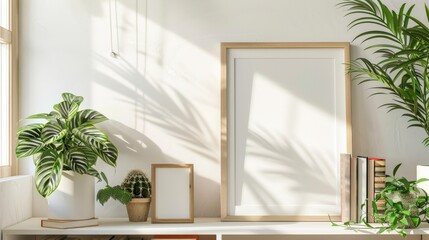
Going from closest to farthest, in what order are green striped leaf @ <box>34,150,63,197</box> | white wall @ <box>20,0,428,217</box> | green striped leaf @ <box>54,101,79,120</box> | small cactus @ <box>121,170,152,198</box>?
green striped leaf @ <box>34,150,63,197</box>, green striped leaf @ <box>54,101,79,120</box>, small cactus @ <box>121,170,152,198</box>, white wall @ <box>20,0,428,217</box>

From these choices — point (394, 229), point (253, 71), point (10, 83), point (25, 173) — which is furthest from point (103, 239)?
point (394, 229)

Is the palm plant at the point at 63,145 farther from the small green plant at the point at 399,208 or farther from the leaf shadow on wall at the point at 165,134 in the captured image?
the small green plant at the point at 399,208

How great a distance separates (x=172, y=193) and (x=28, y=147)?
2.31 feet

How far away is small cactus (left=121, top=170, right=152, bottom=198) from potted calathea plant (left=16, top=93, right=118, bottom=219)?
158mm

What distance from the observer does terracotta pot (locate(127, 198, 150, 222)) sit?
2.93m

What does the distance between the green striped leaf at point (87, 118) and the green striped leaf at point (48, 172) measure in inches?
8.3

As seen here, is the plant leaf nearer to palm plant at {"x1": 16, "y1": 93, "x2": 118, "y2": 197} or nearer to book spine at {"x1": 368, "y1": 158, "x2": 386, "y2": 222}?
palm plant at {"x1": 16, "y1": 93, "x2": 118, "y2": 197}

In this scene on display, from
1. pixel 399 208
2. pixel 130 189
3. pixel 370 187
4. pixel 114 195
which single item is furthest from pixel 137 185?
pixel 399 208

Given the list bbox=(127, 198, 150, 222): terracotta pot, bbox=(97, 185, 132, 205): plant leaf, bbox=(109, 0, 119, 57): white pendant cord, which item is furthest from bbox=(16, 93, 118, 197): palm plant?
bbox=(109, 0, 119, 57): white pendant cord

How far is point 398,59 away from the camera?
2.78m

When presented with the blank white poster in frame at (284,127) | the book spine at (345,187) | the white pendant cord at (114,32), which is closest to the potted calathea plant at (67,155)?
the white pendant cord at (114,32)

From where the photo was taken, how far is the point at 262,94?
122 inches

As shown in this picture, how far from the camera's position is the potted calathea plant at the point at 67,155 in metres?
2.73

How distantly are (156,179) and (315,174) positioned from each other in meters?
0.80
